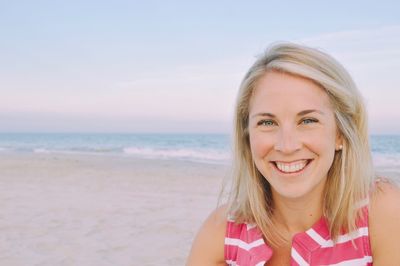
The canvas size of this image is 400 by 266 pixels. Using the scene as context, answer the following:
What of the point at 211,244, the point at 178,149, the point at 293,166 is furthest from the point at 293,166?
the point at 178,149

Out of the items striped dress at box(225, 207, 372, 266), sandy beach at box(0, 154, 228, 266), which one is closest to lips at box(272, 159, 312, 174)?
striped dress at box(225, 207, 372, 266)

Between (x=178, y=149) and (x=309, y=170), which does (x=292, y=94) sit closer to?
(x=309, y=170)

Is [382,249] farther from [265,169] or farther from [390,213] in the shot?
[265,169]

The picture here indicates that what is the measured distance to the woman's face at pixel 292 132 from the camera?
2281 millimetres

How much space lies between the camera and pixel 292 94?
2273 millimetres

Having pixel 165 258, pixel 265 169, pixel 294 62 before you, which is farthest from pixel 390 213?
pixel 165 258

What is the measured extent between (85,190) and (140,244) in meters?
4.83

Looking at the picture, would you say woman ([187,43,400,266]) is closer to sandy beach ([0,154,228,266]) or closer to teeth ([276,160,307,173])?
teeth ([276,160,307,173])

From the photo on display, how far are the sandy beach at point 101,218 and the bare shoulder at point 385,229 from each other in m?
3.38

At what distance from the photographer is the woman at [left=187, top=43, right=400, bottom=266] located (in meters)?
2.29

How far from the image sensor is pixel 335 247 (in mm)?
2383

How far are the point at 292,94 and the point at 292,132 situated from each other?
0.55 ft

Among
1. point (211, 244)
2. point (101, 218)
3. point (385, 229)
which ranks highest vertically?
point (385, 229)

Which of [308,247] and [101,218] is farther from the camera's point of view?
[101,218]
